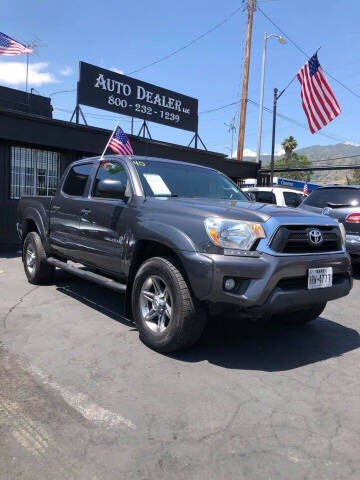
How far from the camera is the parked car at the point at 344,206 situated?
7.29 meters

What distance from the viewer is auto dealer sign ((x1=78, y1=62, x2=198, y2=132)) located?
12.6m

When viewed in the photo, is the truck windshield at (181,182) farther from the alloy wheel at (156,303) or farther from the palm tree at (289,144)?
the palm tree at (289,144)

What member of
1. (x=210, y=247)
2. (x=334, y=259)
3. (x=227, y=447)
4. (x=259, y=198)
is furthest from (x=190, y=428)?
(x=259, y=198)

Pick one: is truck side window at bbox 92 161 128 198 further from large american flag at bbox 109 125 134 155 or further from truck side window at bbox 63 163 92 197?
large american flag at bbox 109 125 134 155

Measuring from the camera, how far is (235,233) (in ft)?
11.0

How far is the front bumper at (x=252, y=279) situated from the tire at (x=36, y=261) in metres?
3.50

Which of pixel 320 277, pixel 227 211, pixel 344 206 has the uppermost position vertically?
pixel 344 206

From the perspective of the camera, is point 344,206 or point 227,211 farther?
point 344,206

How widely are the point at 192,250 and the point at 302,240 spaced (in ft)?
3.17

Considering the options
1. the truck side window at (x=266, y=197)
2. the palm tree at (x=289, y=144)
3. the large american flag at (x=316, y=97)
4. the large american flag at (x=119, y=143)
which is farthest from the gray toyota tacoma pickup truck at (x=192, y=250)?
the palm tree at (x=289, y=144)

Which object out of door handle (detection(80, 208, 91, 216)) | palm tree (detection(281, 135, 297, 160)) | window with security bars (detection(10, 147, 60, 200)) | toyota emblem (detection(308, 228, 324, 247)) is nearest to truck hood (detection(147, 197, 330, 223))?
toyota emblem (detection(308, 228, 324, 247))

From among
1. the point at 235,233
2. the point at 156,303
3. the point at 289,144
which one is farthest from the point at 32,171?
the point at 289,144

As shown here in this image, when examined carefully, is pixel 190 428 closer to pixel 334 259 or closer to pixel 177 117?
pixel 334 259

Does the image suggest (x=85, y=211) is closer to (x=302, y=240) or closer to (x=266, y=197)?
(x=302, y=240)
